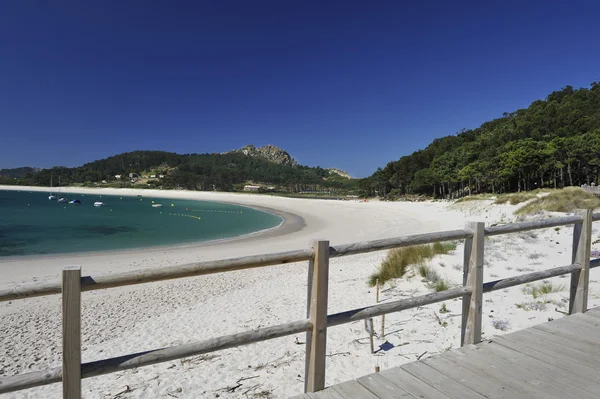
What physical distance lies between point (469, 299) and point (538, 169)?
50.6 m

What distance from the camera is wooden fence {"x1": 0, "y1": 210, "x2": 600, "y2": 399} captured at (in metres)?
1.92

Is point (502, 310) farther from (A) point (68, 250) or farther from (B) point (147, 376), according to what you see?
(A) point (68, 250)

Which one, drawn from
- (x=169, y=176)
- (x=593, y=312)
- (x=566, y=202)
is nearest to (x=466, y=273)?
(x=593, y=312)

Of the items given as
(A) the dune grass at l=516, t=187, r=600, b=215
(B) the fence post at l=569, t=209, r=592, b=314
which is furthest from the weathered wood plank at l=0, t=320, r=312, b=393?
(A) the dune grass at l=516, t=187, r=600, b=215

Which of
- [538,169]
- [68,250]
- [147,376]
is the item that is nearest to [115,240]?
[68,250]

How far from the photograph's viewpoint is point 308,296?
2.70 m

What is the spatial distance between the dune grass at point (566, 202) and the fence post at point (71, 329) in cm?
1927

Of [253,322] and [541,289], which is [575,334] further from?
[253,322]

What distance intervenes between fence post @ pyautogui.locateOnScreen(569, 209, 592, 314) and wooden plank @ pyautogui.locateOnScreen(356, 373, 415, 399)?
2.84m

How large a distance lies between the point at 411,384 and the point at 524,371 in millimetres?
970

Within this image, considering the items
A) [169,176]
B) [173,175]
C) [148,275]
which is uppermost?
[173,175]

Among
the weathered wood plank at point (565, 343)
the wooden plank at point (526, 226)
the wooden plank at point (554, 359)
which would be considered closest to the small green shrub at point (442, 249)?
the wooden plank at point (526, 226)

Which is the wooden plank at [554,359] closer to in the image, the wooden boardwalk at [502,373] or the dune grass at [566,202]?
the wooden boardwalk at [502,373]

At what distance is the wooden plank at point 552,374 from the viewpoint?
99.6 inches
